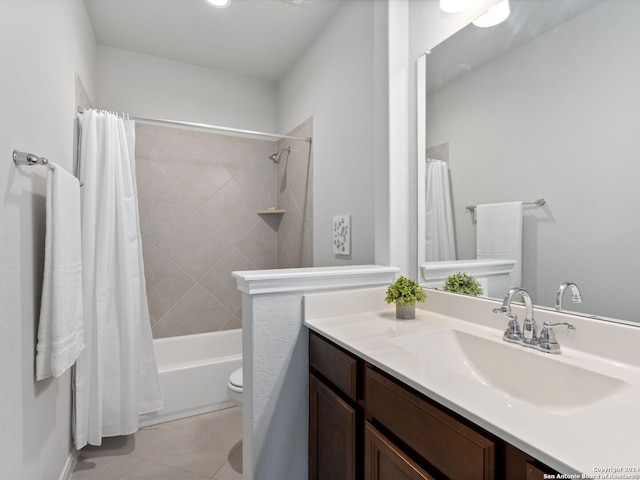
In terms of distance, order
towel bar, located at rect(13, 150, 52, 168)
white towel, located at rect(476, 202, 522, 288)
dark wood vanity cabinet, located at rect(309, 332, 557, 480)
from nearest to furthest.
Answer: dark wood vanity cabinet, located at rect(309, 332, 557, 480) → towel bar, located at rect(13, 150, 52, 168) → white towel, located at rect(476, 202, 522, 288)

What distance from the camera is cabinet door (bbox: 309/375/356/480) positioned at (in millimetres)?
1073

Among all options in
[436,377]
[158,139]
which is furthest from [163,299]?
[436,377]

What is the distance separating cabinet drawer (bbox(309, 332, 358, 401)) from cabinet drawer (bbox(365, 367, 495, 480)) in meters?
0.08

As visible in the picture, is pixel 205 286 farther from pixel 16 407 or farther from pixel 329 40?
pixel 329 40

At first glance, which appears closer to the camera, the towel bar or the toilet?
the towel bar

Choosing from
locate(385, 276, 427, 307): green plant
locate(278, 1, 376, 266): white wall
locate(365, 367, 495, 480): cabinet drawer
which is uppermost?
locate(278, 1, 376, 266): white wall

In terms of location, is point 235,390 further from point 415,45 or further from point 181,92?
point 181,92

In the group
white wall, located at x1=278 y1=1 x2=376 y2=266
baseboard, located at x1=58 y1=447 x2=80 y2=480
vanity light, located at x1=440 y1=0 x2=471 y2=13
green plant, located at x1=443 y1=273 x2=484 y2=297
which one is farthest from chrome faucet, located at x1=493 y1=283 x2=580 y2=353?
baseboard, located at x1=58 y1=447 x2=80 y2=480

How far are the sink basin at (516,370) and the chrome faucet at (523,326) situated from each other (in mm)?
40

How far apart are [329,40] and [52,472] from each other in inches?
107

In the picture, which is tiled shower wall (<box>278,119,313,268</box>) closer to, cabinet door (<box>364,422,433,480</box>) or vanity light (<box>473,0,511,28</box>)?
vanity light (<box>473,0,511,28</box>)

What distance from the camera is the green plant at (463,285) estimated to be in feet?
4.33

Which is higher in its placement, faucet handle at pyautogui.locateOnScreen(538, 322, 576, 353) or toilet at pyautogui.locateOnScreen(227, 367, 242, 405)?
faucet handle at pyautogui.locateOnScreen(538, 322, 576, 353)

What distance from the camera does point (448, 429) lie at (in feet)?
2.36
